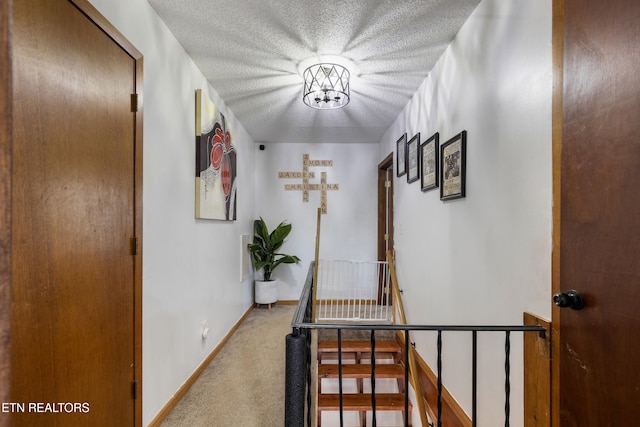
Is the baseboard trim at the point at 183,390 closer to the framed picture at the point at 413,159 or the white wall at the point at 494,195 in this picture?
the white wall at the point at 494,195

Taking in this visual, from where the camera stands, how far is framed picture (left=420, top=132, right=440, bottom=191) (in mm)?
2330

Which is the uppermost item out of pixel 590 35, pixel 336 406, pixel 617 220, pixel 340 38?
pixel 340 38

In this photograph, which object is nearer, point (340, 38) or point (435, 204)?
point (340, 38)

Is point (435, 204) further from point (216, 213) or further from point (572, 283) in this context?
point (216, 213)

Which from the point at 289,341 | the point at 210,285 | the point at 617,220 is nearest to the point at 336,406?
the point at 210,285

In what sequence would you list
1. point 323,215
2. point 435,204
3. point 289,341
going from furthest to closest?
point 323,215, point 435,204, point 289,341

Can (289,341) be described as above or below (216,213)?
below

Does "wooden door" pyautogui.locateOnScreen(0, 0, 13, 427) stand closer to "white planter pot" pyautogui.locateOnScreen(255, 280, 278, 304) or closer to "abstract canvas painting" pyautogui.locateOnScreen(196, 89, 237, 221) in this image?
"abstract canvas painting" pyautogui.locateOnScreen(196, 89, 237, 221)

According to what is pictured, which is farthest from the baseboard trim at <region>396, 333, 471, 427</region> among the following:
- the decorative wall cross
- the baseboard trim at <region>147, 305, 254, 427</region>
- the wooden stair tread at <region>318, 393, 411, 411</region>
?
the decorative wall cross

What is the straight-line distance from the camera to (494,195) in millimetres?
1591

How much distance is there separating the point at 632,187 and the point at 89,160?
6.47 ft

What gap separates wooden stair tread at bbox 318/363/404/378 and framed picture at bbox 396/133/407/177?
212cm

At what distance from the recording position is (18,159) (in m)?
0.96

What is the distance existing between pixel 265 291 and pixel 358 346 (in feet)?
5.27
